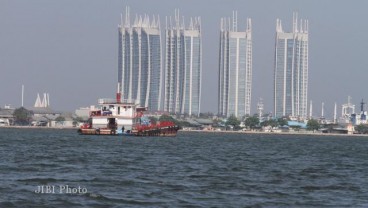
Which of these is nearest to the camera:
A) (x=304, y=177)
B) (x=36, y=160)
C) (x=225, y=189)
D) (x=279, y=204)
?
(x=279, y=204)

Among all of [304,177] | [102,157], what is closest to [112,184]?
[304,177]

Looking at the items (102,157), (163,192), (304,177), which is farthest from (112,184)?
(102,157)

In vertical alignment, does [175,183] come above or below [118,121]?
below

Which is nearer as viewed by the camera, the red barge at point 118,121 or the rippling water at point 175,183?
the rippling water at point 175,183

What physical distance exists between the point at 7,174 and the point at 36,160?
10.1 m

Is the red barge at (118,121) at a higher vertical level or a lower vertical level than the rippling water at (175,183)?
higher

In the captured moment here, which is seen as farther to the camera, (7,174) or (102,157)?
(102,157)

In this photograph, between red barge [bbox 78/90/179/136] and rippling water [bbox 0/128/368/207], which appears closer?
rippling water [bbox 0/128/368/207]

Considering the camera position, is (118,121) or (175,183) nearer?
(175,183)

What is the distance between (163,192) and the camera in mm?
30828

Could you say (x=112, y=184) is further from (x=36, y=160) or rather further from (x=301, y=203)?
(x=36, y=160)

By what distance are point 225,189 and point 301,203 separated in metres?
4.08

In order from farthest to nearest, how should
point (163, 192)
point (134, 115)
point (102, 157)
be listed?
point (134, 115) < point (102, 157) < point (163, 192)

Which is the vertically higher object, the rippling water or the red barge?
the red barge
